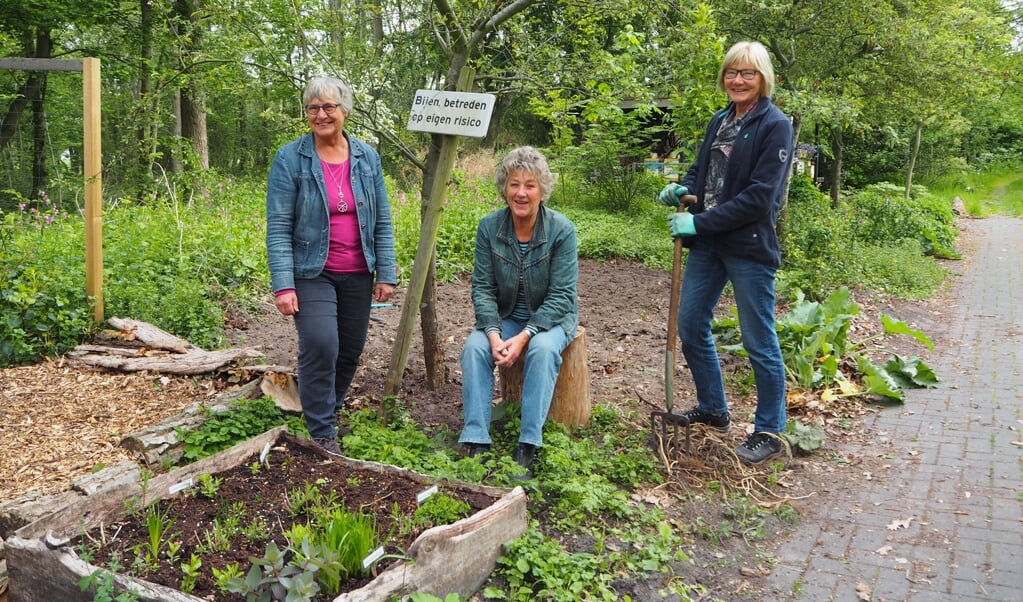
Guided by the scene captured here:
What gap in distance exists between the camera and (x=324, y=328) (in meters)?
3.85

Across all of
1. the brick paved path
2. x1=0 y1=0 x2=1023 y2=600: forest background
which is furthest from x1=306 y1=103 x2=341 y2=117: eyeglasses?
the brick paved path

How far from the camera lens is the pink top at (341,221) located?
3.86m

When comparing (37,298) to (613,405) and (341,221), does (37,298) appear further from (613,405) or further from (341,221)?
(613,405)

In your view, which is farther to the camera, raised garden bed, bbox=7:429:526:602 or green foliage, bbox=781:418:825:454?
green foliage, bbox=781:418:825:454

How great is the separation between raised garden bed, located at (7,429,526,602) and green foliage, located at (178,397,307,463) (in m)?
0.51

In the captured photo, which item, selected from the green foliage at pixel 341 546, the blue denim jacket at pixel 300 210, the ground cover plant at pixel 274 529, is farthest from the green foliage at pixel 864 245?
the green foliage at pixel 341 546

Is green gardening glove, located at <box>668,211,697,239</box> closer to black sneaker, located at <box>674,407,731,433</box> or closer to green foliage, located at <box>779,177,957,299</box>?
black sneaker, located at <box>674,407,731,433</box>

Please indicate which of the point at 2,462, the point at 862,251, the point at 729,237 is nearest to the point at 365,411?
the point at 2,462

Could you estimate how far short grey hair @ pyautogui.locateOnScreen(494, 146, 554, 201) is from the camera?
13.1 feet

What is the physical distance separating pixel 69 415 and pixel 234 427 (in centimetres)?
112

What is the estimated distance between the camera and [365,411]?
14.7 feet

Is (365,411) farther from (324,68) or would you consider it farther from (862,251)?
(862,251)

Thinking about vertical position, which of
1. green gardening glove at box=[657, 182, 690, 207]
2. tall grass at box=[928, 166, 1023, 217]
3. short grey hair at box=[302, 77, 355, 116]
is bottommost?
green gardening glove at box=[657, 182, 690, 207]

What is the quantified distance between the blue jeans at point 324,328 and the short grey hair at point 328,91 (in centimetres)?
84
